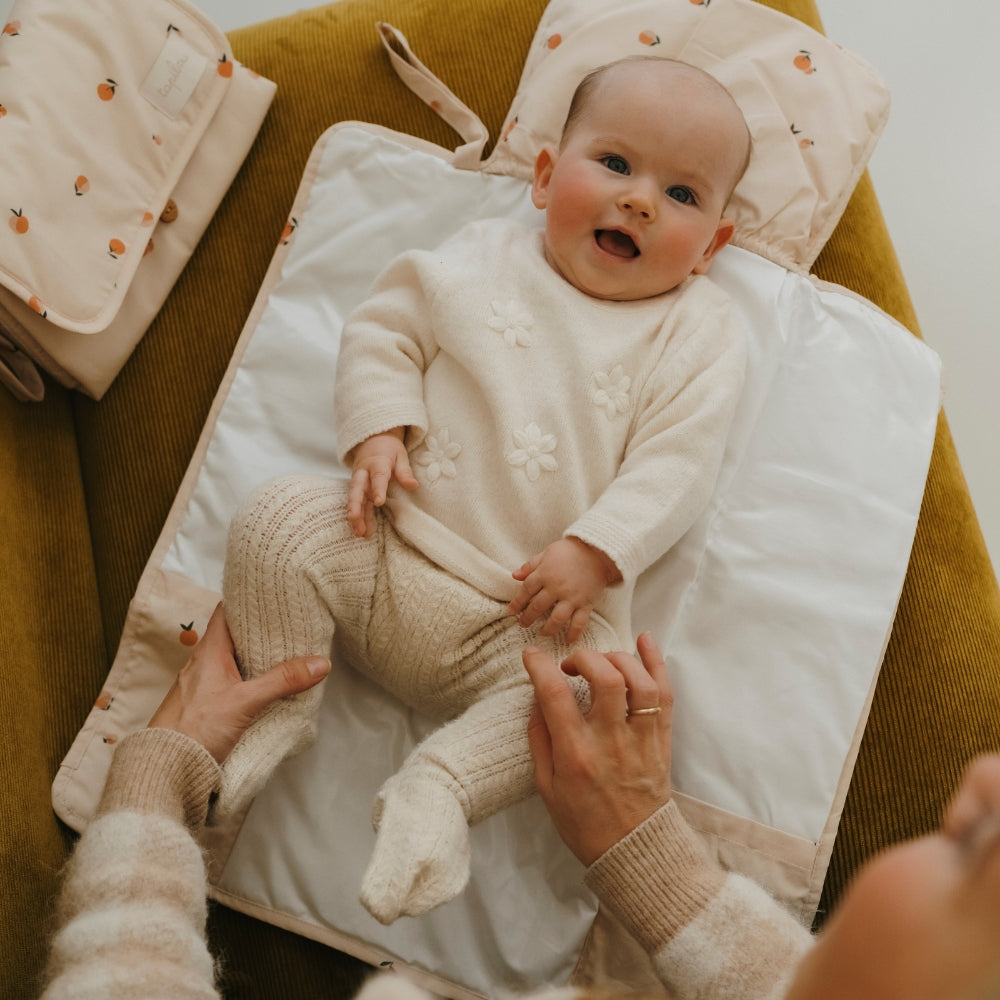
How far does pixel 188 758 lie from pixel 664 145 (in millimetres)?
823

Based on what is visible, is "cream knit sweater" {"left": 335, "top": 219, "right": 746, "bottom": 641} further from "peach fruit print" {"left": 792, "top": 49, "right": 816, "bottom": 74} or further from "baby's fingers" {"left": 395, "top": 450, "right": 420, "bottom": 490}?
"peach fruit print" {"left": 792, "top": 49, "right": 816, "bottom": 74}

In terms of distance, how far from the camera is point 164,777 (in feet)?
2.83

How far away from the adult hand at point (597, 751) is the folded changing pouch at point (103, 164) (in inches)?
28.2

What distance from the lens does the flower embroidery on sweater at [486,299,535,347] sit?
3.45 feet

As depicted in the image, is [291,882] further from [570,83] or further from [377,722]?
[570,83]

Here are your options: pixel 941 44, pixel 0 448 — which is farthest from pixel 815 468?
pixel 941 44

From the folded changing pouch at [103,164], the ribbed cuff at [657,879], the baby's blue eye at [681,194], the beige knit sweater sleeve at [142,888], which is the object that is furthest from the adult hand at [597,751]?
the folded changing pouch at [103,164]

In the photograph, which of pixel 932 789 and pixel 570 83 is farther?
pixel 570 83

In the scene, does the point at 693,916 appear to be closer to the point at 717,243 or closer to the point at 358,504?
the point at 358,504

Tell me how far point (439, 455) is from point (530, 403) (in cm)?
12

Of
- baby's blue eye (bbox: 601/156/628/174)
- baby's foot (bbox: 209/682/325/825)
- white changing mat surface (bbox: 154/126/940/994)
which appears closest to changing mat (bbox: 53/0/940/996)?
white changing mat surface (bbox: 154/126/940/994)

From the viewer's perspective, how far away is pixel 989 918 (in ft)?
0.97

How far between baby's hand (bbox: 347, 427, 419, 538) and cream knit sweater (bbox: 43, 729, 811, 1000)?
0.28m

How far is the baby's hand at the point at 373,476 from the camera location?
956 millimetres
